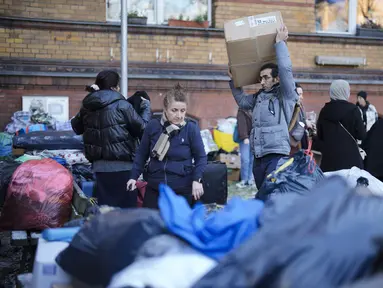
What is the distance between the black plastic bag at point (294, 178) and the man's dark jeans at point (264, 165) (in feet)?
1.81

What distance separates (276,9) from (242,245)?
1041cm

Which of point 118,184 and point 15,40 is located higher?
point 15,40

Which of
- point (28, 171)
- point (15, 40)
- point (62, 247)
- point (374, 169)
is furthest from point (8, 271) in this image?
point (15, 40)

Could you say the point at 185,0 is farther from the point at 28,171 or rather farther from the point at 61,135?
the point at 28,171

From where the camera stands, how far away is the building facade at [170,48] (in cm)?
1061

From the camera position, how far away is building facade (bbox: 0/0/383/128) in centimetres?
1061

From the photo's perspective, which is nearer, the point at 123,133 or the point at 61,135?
the point at 123,133

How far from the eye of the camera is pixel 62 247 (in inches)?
133

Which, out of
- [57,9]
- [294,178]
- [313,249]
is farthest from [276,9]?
[313,249]

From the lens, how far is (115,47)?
11.1 meters

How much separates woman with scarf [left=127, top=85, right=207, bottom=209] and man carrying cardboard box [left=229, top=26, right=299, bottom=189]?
0.57m

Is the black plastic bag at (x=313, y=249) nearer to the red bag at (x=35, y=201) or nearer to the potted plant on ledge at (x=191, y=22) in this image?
the red bag at (x=35, y=201)

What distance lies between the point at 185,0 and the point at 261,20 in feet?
22.0

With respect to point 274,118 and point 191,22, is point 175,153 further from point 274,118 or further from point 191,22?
point 191,22
